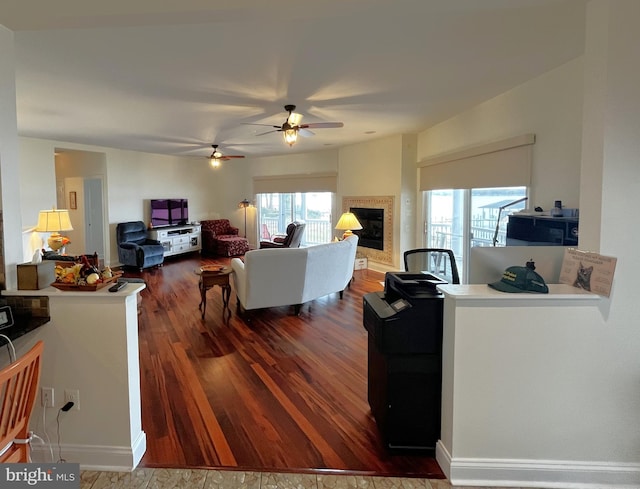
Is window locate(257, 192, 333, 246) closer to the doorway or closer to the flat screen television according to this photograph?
the flat screen television

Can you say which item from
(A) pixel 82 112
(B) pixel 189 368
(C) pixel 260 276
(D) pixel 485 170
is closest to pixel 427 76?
(D) pixel 485 170

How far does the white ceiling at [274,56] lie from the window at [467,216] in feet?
3.75

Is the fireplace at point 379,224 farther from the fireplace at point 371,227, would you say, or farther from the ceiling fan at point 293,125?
the ceiling fan at point 293,125

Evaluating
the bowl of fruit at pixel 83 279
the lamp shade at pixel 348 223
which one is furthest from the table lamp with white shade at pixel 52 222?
the lamp shade at pixel 348 223

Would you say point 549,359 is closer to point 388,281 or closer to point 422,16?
point 388,281

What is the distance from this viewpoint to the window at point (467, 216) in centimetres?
419

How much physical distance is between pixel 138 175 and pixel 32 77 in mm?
5046

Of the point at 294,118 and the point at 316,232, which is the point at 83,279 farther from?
the point at 316,232

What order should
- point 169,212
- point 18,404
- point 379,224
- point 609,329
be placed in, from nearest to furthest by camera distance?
point 18,404
point 609,329
point 379,224
point 169,212

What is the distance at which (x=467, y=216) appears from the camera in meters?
5.07

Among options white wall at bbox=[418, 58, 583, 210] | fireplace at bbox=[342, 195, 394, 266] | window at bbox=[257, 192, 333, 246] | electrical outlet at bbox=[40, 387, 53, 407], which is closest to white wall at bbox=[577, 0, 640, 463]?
white wall at bbox=[418, 58, 583, 210]

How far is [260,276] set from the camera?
4117mm

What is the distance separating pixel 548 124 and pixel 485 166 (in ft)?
3.26

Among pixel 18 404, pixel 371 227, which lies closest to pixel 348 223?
pixel 371 227
